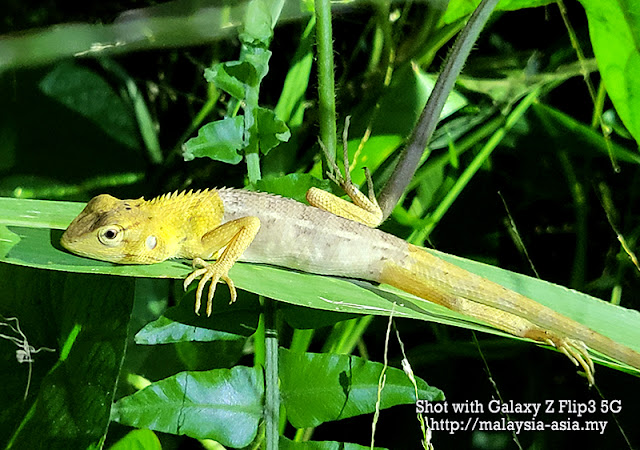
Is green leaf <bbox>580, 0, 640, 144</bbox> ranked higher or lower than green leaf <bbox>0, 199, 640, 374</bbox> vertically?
higher

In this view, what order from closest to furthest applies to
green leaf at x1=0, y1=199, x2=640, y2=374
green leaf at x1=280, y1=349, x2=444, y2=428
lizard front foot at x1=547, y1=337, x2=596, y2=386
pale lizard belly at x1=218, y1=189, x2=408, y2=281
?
Result: green leaf at x1=0, y1=199, x2=640, y2=374 → green leaf at x1=280, y1=349, x2=444, y2=428 → lizard front foot at x1=547, y1=337, x2=596, y2=386 → pale lizard belly at x1=218, y1=189, x2=408, y2=281

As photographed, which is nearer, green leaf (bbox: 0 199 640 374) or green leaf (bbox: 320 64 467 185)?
green leaf (bbox: 0 199 640 374)

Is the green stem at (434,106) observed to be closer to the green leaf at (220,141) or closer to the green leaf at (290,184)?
the green leaf at (290,184)

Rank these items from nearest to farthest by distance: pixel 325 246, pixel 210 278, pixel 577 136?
pixel 210 278, pixel 325 246, pixel 577 136

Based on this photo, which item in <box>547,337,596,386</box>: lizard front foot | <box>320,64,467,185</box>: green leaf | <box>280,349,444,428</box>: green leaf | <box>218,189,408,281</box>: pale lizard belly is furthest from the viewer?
<box>320,64,467,185</box>: green leaf

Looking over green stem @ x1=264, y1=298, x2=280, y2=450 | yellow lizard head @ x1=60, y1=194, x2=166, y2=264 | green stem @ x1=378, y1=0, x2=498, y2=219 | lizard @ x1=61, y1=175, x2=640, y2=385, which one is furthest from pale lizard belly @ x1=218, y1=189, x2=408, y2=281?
green stem @ x1=264, y1=298, x2=280, y2=450

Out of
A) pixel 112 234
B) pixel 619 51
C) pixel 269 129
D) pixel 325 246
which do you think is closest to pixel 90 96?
pixel 112 234

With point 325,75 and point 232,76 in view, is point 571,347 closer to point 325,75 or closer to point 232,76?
point 325,75

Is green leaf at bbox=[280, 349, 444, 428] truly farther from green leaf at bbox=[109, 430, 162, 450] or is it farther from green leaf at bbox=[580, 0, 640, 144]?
green leaf at bbox=[580, 0, 640, 144]
